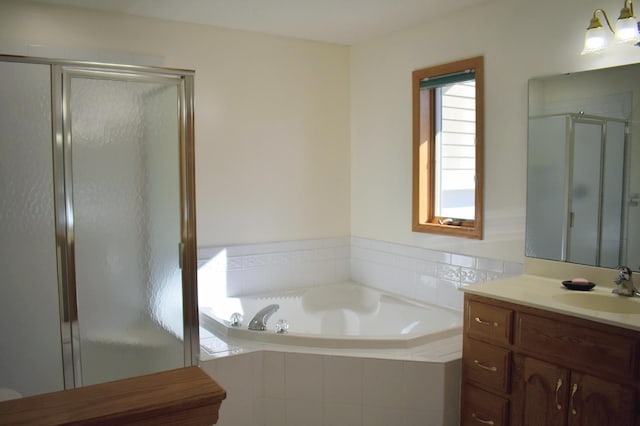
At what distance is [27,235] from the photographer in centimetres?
231

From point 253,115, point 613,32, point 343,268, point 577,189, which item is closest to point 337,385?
point 577,189

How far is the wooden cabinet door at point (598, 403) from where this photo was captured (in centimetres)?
203

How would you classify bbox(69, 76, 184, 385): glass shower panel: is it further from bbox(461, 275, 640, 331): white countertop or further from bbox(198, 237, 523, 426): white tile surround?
bbox(461, 275, 640, 331): white countertop

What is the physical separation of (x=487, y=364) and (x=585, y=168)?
1.05 m

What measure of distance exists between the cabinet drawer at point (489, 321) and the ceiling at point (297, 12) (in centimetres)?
172

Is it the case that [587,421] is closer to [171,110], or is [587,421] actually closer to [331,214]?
[171,110]

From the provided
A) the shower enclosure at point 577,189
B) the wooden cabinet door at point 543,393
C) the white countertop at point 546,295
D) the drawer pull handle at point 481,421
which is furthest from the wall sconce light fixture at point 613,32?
the drawer pull handle at point 481,421

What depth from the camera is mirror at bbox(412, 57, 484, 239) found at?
3539 mm

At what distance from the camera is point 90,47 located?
330 cm

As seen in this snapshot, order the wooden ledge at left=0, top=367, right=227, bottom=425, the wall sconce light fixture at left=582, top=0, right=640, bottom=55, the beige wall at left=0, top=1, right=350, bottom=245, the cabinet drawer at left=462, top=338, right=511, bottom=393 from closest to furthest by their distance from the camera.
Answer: the wooden ledge at left=0, top=367, right=227, bottom=425
the wall sconce light fixture at left=582, top=0, right=640, bottom=55
the cabinet drawer at left=462, top=338, right=511, bottom=393
the beige wall at left=0, top=1, right=350, bottom=245

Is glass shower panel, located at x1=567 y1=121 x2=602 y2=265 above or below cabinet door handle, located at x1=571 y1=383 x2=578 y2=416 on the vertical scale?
above

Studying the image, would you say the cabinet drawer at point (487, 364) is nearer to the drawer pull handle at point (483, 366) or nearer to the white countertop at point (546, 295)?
the drawer pull handle at point (483, 366)

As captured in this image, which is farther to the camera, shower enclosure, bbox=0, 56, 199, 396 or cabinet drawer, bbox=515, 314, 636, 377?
shower enclosure, bbox=0, 56, 199, 396

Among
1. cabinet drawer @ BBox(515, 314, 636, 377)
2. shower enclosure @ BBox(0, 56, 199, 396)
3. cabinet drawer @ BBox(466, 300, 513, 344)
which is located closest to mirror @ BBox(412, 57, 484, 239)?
cabinet drawer @ BBox(466, 300, 513, 344)
